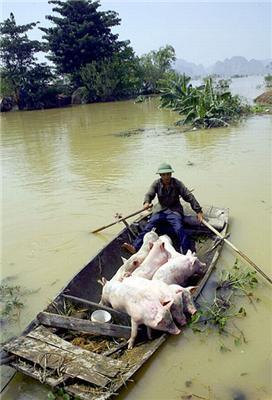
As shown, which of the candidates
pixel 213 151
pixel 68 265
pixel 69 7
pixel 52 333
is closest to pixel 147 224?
pixel 68 265

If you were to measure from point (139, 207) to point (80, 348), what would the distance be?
14.1 ft

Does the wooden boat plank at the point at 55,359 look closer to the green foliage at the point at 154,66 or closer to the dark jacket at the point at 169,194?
the dark jacket at the point at 169,194

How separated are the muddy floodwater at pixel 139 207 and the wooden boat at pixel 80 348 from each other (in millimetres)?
224

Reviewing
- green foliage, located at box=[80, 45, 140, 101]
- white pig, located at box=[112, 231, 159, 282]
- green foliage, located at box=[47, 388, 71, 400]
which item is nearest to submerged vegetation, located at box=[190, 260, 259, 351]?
white pig, located at box=[112, 231, 159, 282]

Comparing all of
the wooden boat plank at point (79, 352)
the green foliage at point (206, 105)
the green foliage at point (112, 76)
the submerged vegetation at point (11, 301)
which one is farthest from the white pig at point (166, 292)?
the green foliage at point (112, 76)

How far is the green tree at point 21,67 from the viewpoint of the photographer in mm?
29359

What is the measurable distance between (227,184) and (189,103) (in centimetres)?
858

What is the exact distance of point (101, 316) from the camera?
3.79 m

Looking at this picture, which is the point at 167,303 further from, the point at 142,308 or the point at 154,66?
the point at 154,66

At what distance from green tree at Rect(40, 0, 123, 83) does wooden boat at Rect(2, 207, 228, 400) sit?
95.9 feet

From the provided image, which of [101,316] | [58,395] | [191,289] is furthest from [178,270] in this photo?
[58,395]

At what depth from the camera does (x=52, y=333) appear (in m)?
3.64

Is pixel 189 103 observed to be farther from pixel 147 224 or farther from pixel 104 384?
pixel 104 384

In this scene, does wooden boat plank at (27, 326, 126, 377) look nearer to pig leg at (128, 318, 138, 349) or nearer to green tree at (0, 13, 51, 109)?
pig leg at (128, 318, 138, 349)
